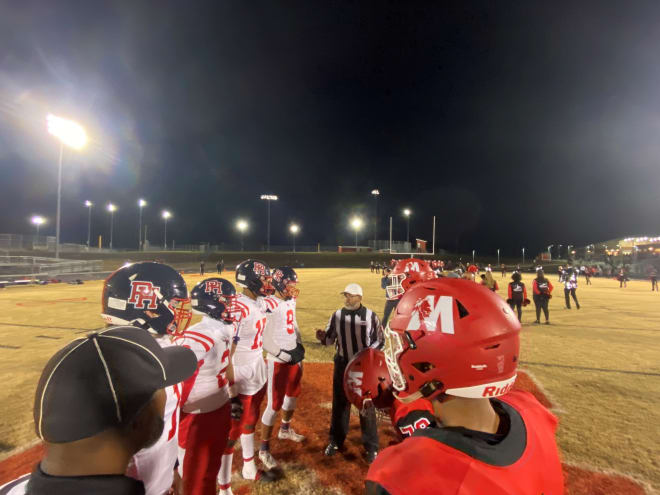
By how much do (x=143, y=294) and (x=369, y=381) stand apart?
1961 millimetres

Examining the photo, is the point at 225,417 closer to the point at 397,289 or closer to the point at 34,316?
the point at 397,289

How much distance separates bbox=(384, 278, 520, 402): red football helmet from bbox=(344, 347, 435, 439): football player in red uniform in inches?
28.8

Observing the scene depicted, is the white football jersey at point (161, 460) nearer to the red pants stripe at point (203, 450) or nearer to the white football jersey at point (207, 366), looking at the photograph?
the white football jersey at point (207, 366)

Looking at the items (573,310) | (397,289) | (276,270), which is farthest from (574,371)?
(573,310)

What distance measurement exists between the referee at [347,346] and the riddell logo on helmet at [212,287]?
1.80m

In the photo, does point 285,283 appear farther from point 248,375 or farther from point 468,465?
point 468,465

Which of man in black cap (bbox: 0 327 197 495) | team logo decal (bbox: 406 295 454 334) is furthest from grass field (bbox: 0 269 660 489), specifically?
man in black cap (bbox: 0 327 197 495)

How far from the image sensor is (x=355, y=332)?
4723 mm

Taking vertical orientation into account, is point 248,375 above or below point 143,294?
below

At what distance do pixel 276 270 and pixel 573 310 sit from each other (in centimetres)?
1706

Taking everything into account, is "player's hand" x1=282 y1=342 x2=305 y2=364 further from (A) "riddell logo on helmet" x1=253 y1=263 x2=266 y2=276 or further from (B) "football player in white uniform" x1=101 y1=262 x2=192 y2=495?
(B) "football player in white uniform" x1=101 y1=262 x2=192 y2=495

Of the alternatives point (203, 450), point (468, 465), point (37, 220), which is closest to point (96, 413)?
point (468, 465)

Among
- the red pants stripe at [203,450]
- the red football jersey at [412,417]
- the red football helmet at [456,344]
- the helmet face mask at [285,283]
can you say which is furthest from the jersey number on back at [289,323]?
the red football helmet at [456,344]

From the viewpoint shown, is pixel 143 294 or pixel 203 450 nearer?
pixel 143 294
